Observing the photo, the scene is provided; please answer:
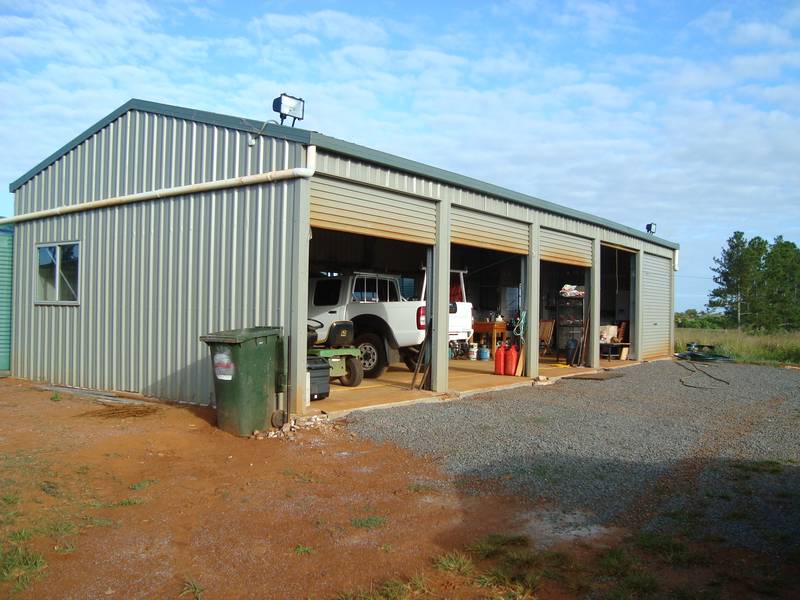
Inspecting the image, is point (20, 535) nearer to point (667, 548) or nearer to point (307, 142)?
point (667, 548)

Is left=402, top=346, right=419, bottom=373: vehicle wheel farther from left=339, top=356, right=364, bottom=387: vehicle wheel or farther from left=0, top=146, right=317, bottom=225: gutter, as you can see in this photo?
left=0, top=146, right=317, bottom=225: gutter

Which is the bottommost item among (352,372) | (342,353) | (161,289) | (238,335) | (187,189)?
(352,372)

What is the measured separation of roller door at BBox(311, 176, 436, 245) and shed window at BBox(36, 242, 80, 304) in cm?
584

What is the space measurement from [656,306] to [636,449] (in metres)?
14.0

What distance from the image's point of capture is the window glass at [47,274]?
12859mm

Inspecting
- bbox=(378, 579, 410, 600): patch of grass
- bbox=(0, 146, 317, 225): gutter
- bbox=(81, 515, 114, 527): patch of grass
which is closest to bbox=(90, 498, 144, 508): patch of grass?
bbox=(81, 515, 114, 527): patch of grass

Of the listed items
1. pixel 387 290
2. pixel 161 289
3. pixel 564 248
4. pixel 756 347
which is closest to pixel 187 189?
pixel 161 289

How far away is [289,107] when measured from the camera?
30.0 ft

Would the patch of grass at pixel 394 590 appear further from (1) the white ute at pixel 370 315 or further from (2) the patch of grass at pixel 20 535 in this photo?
(1) the white ute at pixel 370 315

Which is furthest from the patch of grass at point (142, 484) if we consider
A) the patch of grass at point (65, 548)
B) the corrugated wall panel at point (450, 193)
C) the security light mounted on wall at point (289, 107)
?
the security light mounted on wall at point (289, 107)

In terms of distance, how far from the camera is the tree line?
41062mm

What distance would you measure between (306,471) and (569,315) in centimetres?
1458

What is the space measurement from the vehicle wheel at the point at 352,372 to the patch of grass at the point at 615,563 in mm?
7303

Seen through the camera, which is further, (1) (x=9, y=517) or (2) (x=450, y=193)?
(2) (x=450, y=193)
